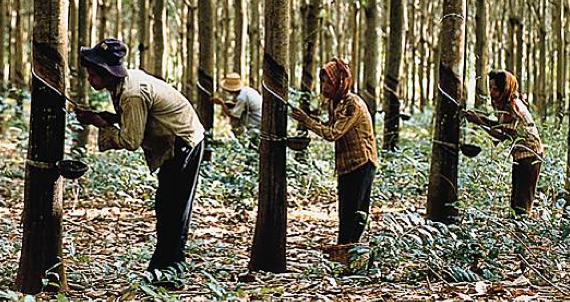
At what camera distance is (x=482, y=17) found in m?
14.3

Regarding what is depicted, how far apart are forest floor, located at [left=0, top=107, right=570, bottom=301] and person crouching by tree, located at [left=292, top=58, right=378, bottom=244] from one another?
0.85 feet

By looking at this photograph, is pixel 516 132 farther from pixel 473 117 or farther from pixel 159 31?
pixel 159 31

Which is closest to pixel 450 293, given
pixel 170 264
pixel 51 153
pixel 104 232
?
pixel 170 264

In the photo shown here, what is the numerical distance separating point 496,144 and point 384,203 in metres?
2.07

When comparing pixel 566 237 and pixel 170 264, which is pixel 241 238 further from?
pixel 566 237

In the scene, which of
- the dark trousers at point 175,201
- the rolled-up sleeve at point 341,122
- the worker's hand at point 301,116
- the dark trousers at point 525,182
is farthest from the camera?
Answer: the dark trousers at point 525,182

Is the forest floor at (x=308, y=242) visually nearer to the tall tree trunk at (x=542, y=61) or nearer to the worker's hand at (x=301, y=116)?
the worker's hand at (x=301, y=116)

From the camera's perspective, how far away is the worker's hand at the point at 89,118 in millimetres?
5547

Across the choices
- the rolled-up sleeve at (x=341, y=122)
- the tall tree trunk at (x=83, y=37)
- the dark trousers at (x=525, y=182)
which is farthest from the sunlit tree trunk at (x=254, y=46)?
the rolled-up sleeve at (x=341, y=122)

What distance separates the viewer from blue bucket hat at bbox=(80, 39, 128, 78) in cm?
550

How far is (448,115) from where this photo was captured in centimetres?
681

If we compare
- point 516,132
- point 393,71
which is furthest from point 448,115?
point 393,71

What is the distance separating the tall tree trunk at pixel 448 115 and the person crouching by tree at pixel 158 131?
6.57ft

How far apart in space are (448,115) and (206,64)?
230 inches
